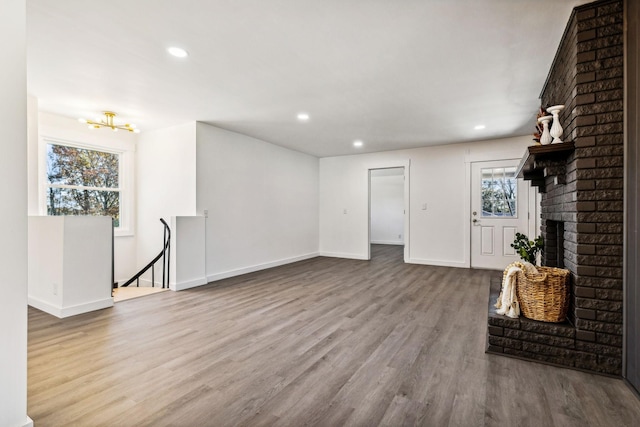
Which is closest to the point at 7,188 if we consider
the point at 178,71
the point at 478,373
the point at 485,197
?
the point at 178,71

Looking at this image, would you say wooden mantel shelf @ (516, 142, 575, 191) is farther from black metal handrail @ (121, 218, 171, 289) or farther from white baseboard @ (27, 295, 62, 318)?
white baseboard @ (27, 295, 62, 318)

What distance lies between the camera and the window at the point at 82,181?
464cm

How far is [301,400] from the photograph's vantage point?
1.80 metres

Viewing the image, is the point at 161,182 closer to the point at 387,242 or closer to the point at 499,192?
the point at 499,192

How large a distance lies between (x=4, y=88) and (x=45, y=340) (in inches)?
90.8

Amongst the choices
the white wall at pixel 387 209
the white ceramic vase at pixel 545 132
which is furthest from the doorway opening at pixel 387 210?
the white ceramic vase at pixel 545 132

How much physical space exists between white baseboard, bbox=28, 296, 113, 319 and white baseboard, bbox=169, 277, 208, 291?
0.82 m

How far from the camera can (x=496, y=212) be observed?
5816mm

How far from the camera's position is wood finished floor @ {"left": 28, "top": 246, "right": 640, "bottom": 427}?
5.50 feet

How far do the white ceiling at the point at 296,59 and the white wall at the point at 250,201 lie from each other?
0.73 meters

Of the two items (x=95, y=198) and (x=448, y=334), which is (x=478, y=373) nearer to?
(x=448, y=334)

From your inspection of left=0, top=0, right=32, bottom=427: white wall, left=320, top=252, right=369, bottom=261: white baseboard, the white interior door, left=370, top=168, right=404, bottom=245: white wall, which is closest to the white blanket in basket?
left=0, top=0, right=32, bottom=427: white wall

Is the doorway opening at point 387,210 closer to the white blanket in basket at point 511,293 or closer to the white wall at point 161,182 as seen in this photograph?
the white wall at point 161,182

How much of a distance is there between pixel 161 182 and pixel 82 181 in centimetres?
118
